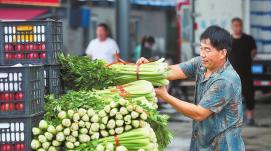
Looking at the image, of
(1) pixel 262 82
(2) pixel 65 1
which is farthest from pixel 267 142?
(2) pixel 65 1

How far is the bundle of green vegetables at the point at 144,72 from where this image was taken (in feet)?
16.7

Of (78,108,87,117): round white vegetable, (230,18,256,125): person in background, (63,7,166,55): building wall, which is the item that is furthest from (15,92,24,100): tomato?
(63,7,166,55): building wall

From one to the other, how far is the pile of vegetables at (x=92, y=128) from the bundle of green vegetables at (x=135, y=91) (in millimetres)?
278

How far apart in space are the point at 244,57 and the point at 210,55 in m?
7.70

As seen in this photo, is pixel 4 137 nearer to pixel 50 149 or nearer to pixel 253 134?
pixel 50 149

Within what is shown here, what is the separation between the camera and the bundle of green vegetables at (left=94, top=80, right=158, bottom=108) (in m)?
4.77

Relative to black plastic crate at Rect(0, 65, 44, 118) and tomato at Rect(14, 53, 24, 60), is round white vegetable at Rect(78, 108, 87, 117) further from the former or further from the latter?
tomato at Rect(14, 53, 24, 60)

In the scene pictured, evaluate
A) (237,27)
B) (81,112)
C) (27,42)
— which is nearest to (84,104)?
(81,112)

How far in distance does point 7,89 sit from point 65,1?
19533 mm

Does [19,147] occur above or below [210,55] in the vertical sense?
below

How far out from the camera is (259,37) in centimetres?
1605

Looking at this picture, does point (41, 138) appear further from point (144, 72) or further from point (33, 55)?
point (144, 72)

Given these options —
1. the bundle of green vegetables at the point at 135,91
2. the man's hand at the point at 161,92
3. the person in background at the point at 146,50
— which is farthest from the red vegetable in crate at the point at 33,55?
the person in background at the point at 146,50

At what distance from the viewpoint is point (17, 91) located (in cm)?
436
